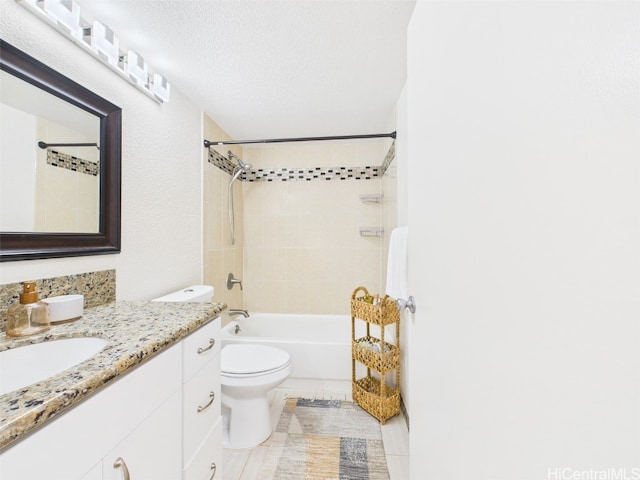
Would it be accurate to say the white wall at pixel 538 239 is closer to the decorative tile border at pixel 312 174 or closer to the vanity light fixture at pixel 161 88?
the vanity light fixture at pixel 161 88

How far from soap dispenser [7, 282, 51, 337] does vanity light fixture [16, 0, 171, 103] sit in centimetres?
93

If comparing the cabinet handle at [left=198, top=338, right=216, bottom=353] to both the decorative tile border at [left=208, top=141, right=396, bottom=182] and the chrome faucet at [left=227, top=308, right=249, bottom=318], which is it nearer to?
the chrome faucet at [left=227, top=308, right=249, bottom=318]

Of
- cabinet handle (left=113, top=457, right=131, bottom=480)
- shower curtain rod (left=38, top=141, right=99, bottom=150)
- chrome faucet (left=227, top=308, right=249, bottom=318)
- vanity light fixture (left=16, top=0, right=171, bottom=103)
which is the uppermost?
vanity light fixture (left=16, top=0, right=171, bottom=103)

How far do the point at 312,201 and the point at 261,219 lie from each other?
0.58 metres

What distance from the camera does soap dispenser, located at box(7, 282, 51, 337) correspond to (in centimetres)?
81

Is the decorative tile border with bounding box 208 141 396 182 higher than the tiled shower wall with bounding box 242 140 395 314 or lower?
higher

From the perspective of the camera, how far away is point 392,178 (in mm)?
2217

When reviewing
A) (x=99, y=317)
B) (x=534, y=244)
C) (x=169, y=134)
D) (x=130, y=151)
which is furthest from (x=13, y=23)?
(x=534, y=244)

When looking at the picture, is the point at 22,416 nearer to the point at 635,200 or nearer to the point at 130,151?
the point at 635,200

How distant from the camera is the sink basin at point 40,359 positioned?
72cm

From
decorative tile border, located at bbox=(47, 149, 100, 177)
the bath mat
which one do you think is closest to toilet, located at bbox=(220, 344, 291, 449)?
the bath mat

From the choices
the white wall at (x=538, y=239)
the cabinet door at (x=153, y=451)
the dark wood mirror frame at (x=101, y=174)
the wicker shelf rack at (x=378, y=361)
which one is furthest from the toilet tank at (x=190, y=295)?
the white wall at (x=538, y=239)

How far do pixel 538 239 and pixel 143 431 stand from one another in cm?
98

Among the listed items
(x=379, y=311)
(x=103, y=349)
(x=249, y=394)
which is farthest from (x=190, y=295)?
(x=379, y=311)
